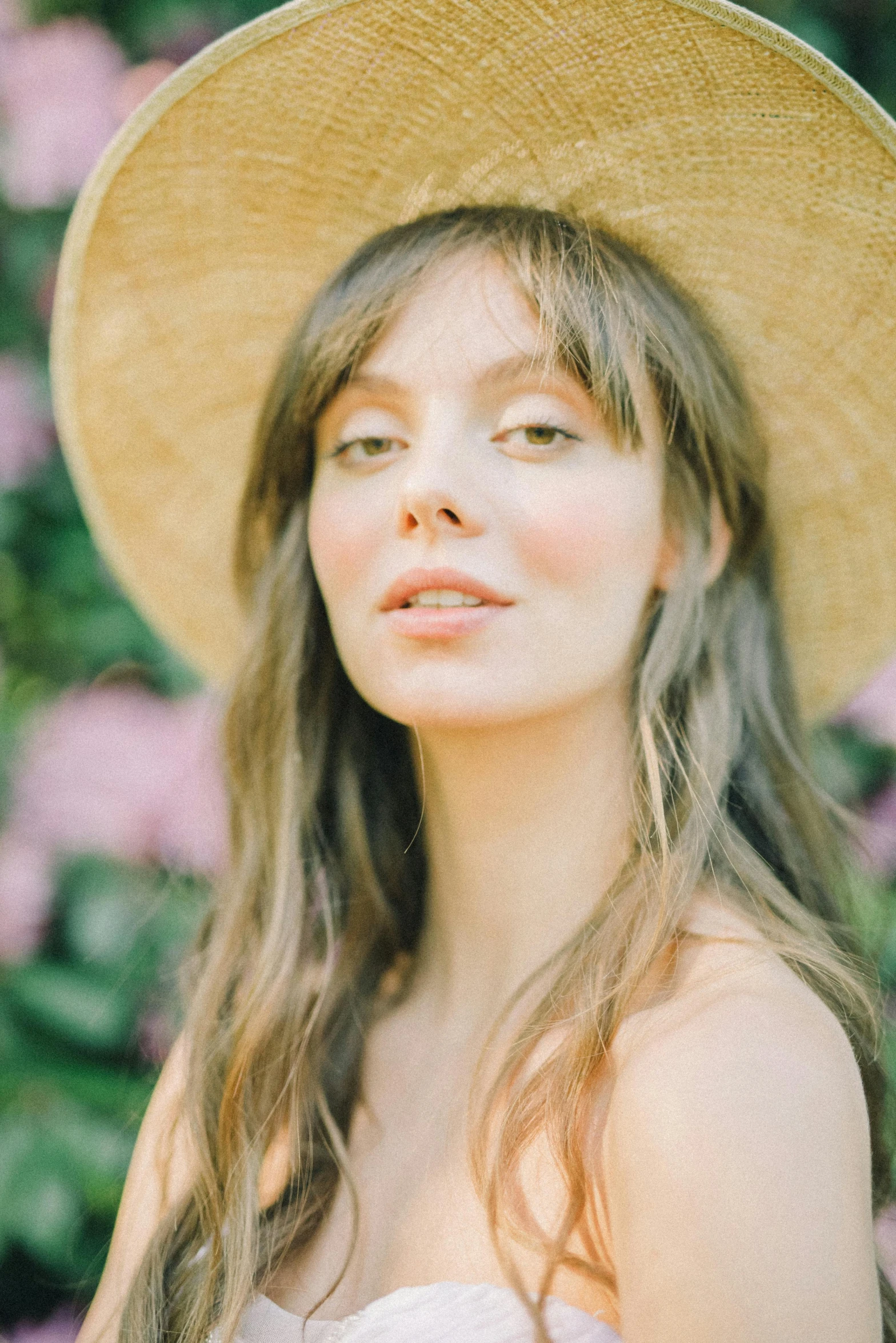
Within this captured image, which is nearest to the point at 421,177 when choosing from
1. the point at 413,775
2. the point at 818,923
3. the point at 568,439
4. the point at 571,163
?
the point at 571,163

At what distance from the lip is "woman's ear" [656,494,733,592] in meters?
0.27

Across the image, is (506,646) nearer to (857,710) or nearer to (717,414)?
(717,414)

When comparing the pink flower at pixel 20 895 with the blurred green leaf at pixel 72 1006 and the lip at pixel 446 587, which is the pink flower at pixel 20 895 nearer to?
the blurred green leaf at pixel 72 1006

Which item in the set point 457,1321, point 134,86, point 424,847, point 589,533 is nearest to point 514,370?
A: point 589,533

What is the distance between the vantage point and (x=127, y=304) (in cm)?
165

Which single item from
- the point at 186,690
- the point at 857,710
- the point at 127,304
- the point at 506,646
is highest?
the point at 127,304

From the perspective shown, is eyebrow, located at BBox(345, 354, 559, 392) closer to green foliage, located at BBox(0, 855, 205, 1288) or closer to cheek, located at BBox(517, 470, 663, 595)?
cheek, located at BBox(517, 470, 663, 595)

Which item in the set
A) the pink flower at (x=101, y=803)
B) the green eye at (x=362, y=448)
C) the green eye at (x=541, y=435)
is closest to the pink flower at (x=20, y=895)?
the pink flower at (x=101, y=803)

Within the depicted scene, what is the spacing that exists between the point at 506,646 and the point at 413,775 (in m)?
0.59

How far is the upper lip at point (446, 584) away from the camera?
4.18 ft

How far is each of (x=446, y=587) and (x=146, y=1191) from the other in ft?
2.94

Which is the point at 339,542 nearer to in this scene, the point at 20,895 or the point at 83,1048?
the point at 20,895

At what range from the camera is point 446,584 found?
4.21 feet

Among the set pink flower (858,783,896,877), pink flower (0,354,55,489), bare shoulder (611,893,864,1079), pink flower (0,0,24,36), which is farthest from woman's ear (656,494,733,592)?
pink flower (0,0,24,36)
